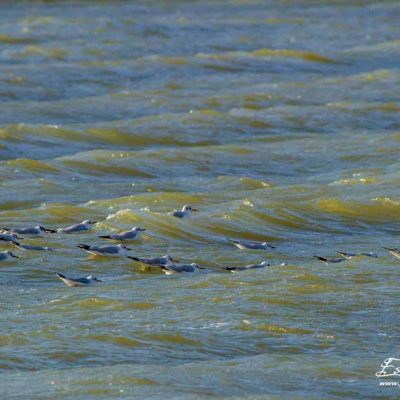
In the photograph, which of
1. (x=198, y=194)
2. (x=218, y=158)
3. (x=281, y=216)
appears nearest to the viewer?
(x=281, y=216)

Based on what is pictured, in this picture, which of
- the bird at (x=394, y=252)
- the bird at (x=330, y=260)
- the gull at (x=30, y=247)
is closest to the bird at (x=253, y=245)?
the bird at (x=330, y=260)

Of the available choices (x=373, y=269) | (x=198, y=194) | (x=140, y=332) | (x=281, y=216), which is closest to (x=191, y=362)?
(x=140, y=332)

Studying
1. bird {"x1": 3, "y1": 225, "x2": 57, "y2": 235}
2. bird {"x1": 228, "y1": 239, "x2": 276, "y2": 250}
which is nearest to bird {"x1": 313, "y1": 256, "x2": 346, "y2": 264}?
bird {"x1": 228, "y1": 239, "x2": 276, "y2": 250}

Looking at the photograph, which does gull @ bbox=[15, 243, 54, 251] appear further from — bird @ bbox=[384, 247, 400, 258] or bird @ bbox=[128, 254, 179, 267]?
bird @ bbox=[384, 247, 400, 258]

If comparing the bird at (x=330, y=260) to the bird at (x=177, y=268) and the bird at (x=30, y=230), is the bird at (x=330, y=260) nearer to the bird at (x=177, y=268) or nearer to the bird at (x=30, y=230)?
the bird at (x=177, y=268)

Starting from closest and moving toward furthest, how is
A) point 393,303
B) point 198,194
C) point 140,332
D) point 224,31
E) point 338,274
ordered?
point 140,332 < point 393,303 < point 338,274 < point 198,194 < point 224,31

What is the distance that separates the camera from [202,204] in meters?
14.2

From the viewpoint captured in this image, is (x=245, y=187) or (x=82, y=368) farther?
(x=245, y=187)

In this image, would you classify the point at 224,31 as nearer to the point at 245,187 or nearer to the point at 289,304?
the point at 245,187

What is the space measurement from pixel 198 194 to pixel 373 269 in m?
3.69

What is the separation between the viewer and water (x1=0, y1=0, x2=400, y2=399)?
882 centimetres

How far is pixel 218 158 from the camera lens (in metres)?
17.1
